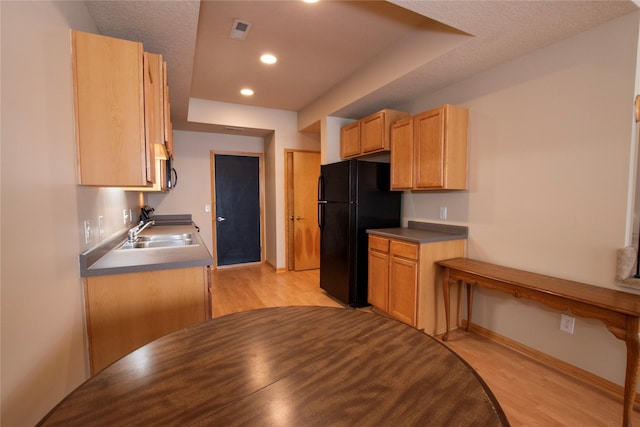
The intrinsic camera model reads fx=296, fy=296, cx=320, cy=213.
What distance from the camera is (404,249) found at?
270cm

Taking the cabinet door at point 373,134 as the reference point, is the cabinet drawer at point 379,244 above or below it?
below

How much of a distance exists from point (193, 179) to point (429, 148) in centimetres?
370

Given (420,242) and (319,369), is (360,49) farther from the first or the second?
(319,369)

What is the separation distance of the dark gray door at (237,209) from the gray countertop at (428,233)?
2.77m

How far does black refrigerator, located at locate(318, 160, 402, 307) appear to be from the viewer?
3246 mm

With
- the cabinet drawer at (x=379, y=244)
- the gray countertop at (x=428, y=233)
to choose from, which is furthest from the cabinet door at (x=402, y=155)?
the cabinet drawer at (x=379, y=244)


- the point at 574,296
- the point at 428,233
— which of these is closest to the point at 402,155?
the point at 428,233

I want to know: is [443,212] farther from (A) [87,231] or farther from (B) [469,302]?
(A) [87,231]

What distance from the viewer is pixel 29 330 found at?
102 cm

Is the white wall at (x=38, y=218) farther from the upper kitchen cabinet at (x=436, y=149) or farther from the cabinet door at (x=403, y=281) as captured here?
the upper kitchen cabinet at (x=436, y=149)

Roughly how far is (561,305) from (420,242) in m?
1.00

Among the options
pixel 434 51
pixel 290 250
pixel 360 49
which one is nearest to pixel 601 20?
pixel 434 51

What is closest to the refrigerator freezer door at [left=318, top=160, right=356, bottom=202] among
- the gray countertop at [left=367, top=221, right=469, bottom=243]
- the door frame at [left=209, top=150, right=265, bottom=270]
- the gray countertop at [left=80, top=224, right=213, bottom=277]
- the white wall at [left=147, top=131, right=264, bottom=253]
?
the gray countertop at [left=367, top=221, right=469, bottom=243]

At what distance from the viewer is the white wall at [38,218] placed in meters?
0.93
